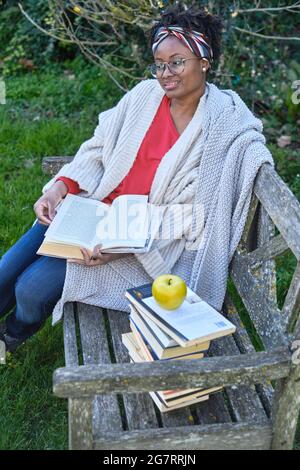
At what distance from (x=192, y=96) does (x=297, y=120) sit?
8.38 ft

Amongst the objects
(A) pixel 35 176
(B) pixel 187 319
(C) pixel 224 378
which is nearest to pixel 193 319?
(B) pixel 187 319

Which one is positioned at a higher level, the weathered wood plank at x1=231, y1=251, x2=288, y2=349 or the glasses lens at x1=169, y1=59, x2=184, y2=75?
the glasses lens at x1=169, y1=59, x2=184, y2=75

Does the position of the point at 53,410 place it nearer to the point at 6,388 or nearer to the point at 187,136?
the point at 6,388

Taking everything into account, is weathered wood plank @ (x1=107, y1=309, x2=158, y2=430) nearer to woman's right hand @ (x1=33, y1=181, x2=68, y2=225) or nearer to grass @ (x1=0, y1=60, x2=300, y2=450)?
grass @ (x1=0, y1=60, x2=300, y2=450)

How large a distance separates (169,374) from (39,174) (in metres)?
3.01

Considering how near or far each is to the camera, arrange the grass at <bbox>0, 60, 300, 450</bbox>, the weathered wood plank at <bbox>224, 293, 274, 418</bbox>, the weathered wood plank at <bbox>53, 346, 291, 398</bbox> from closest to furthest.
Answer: the weathered wood plank at <bbox>53, 346, 291, 398</bbox>, the weathered wood plank at <bbox>224, 293, 274, 418</bbox>, the grass at <bbox>0, 60, 300, 450</bbox>

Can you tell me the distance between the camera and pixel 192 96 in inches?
124

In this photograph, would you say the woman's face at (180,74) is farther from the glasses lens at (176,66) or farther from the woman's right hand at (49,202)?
the woman's right hand at (49,202)

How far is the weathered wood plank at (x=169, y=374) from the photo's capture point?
2.20 meters

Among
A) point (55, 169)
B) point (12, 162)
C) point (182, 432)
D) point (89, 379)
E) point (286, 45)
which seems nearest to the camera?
point (89, 379)

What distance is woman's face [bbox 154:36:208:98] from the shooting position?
3.02 meters

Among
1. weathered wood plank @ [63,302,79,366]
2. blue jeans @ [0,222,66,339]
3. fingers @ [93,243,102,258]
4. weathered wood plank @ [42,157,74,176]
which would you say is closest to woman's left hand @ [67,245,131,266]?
fingers @ [93,243,102,258]

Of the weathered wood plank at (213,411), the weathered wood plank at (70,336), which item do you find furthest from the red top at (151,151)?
the weathered wood plank at (213,411)

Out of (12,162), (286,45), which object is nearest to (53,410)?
(12,162)
